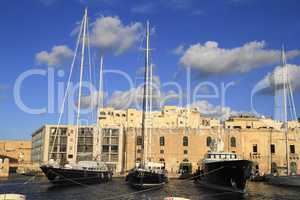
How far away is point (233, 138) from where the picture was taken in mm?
92000

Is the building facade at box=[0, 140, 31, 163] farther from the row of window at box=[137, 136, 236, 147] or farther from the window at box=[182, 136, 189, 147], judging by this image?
the window at box=[182, 136, 189, 147]

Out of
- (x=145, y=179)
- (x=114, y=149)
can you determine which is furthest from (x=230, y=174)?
(x=114, y=149)

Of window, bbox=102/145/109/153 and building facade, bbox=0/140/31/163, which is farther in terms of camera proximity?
building facade, bbox=0/140/31/163

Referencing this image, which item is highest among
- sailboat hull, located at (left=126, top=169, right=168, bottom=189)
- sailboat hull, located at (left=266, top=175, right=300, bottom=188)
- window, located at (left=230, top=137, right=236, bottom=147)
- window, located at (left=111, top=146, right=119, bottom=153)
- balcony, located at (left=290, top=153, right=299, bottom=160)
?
window, located at (left=230, top=137, right=236, bottom=147)

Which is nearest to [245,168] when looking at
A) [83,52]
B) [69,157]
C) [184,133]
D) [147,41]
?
[147,41]

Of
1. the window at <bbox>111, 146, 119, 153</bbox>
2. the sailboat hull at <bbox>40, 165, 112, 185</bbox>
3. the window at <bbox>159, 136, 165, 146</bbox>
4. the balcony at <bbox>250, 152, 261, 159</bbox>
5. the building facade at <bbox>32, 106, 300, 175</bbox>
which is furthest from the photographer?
the window at <bbox>111, 146, 119, 153</bbox>

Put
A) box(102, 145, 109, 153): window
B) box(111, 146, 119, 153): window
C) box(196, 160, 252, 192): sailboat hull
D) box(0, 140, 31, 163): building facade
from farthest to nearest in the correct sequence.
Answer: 1. box(0, 140, 31, 163): building facade
2. box(111, 146, 119, 153): window
3. box(102, 145, 109, 153): window
4. box(196, 160, 252, 192): sailboat hull

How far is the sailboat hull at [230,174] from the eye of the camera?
43281 mm

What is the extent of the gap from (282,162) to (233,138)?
12.8m

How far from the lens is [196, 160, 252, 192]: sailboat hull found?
142 ft

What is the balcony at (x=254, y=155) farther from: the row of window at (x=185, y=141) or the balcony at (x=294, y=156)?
the balcony at (x=294, y=156)

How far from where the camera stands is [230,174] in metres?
45.1

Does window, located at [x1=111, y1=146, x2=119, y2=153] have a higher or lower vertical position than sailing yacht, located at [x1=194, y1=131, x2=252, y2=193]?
higher

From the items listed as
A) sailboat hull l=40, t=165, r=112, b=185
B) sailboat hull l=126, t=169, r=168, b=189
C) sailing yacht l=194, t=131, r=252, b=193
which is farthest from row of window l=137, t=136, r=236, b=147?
sailboat hull l=126, t=169, r=168, b=189
